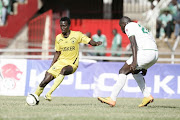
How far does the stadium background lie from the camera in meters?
16.0

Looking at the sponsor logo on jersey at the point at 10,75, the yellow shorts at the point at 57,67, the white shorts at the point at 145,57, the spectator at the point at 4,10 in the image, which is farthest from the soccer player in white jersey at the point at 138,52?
the spectator at the point at 4,10

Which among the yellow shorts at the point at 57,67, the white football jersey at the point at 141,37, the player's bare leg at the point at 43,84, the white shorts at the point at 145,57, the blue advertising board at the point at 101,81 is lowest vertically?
the blue advertising board at the point at 101,81

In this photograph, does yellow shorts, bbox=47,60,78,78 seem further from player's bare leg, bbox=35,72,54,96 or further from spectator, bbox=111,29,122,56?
spectator, bbox=111,29,122,56

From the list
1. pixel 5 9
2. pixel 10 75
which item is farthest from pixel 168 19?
pixel 10 75

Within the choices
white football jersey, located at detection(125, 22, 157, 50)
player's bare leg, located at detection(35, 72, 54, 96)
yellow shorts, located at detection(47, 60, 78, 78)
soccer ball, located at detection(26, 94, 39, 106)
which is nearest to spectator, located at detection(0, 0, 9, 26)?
yellow shorts, located at detection(47, 60, 78, 78)

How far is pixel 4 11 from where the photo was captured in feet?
77.9

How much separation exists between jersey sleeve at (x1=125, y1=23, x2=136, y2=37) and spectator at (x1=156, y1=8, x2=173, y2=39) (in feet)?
39.6

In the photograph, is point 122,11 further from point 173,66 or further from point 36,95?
point 36,95

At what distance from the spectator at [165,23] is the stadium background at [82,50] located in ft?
1.26

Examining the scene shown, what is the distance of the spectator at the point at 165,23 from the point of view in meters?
22.3

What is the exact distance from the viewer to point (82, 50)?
60.6ft

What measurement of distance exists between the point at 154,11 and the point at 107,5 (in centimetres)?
292

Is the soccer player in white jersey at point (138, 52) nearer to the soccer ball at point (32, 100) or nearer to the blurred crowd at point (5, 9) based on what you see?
the soccer ball at point (32, 100)

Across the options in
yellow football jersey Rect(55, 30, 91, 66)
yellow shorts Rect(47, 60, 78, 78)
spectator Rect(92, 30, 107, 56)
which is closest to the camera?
yellow shorts Rect(47, 60, 78, 78)
